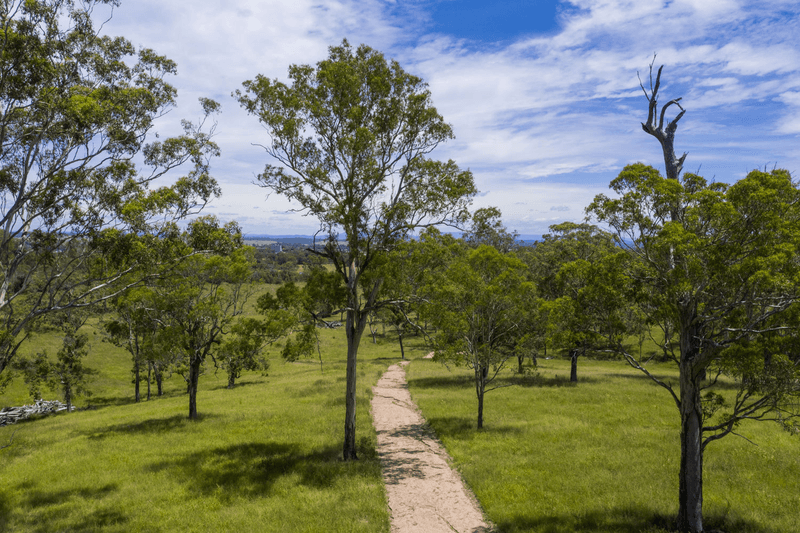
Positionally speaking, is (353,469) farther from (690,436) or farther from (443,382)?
(443,382)

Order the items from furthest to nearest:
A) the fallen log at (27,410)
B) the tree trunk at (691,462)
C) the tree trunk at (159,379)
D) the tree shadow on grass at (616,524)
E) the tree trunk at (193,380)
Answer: the tree trunk at (159,379) → the fallen log at (27,410) → the tree trunk at (193,380) → the tree shadow on grass at (616,524) → the tree trunk at (691,462)

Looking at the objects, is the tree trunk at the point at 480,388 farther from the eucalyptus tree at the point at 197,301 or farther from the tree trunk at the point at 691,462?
the eucalyptus tree at the point at 197,301

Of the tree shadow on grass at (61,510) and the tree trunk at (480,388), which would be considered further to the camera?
the tree trunk at (480,388)

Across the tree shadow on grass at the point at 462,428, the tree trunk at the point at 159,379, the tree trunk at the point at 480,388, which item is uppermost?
the tree trunk at the point at 480,388

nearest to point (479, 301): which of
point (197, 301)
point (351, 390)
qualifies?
point (351, 390)

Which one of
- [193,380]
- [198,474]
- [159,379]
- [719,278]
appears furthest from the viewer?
[159,379]

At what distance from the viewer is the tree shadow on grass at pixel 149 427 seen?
25031 millimetres

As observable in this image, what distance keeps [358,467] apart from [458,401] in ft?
49.3

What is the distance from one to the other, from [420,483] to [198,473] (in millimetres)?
9639

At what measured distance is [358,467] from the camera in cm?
1747

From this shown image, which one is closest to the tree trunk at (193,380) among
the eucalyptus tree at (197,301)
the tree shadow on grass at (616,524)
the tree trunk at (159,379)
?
the eucalyptus tree at (197,301)

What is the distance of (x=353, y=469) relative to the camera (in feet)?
56.4

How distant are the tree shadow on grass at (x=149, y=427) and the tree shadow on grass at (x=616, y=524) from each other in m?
22.0

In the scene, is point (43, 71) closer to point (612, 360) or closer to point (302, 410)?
point (302, 410)
